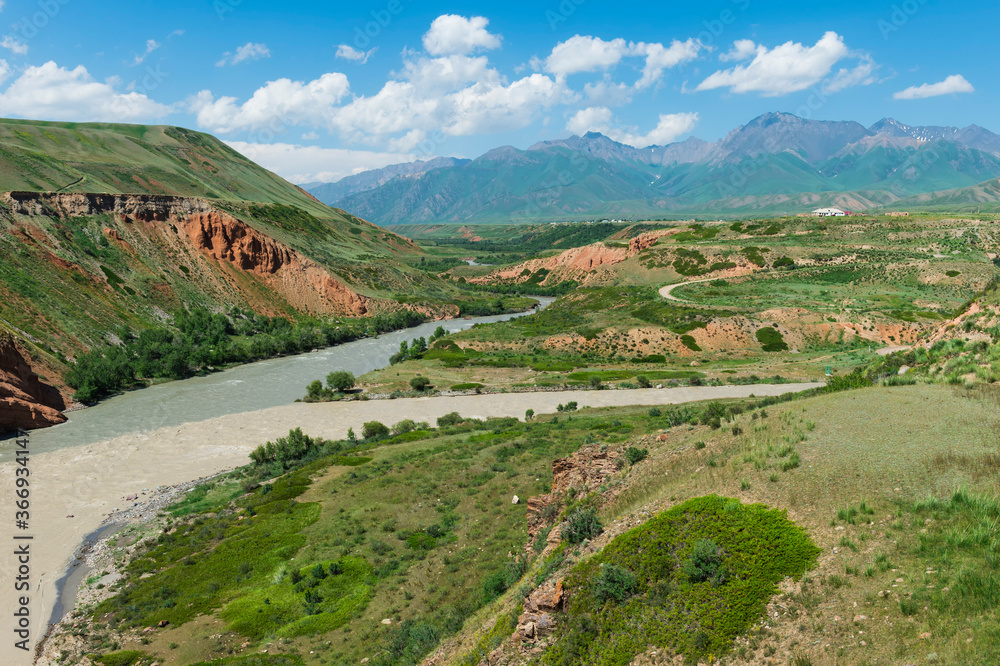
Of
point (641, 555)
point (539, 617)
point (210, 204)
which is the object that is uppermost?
point (210, 204)

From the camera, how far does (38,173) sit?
9906cm

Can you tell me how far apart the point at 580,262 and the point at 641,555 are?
156 metres

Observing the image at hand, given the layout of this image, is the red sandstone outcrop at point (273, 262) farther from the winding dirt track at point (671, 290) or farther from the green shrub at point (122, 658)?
the green shrub at point (122, 658)

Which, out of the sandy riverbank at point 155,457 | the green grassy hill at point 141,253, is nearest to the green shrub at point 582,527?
the sandy riverbank at point 155,457

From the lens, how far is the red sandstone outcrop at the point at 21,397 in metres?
49.6

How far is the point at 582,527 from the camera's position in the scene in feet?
48.0

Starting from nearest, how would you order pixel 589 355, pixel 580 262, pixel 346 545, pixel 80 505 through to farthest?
pixel 346 545, pixel 80 505, pixel 589 355, pixel 580 262

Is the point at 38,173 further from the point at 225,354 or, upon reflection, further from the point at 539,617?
the point at 539,617

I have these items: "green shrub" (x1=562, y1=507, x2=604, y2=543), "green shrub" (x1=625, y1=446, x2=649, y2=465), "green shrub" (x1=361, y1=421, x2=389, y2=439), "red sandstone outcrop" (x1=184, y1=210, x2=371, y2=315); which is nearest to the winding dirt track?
"green shrub" (x1=361, y1=421, x2=389, y2=439)

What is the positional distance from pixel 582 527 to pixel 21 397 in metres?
59.6

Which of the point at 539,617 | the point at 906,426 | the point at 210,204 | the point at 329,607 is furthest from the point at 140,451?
the point at 210,204

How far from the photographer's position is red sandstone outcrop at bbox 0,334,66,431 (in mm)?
49625

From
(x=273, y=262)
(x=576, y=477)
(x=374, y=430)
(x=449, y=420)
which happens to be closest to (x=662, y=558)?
(x=576, y=477)

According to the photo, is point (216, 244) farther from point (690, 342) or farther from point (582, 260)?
point (582, 260)
